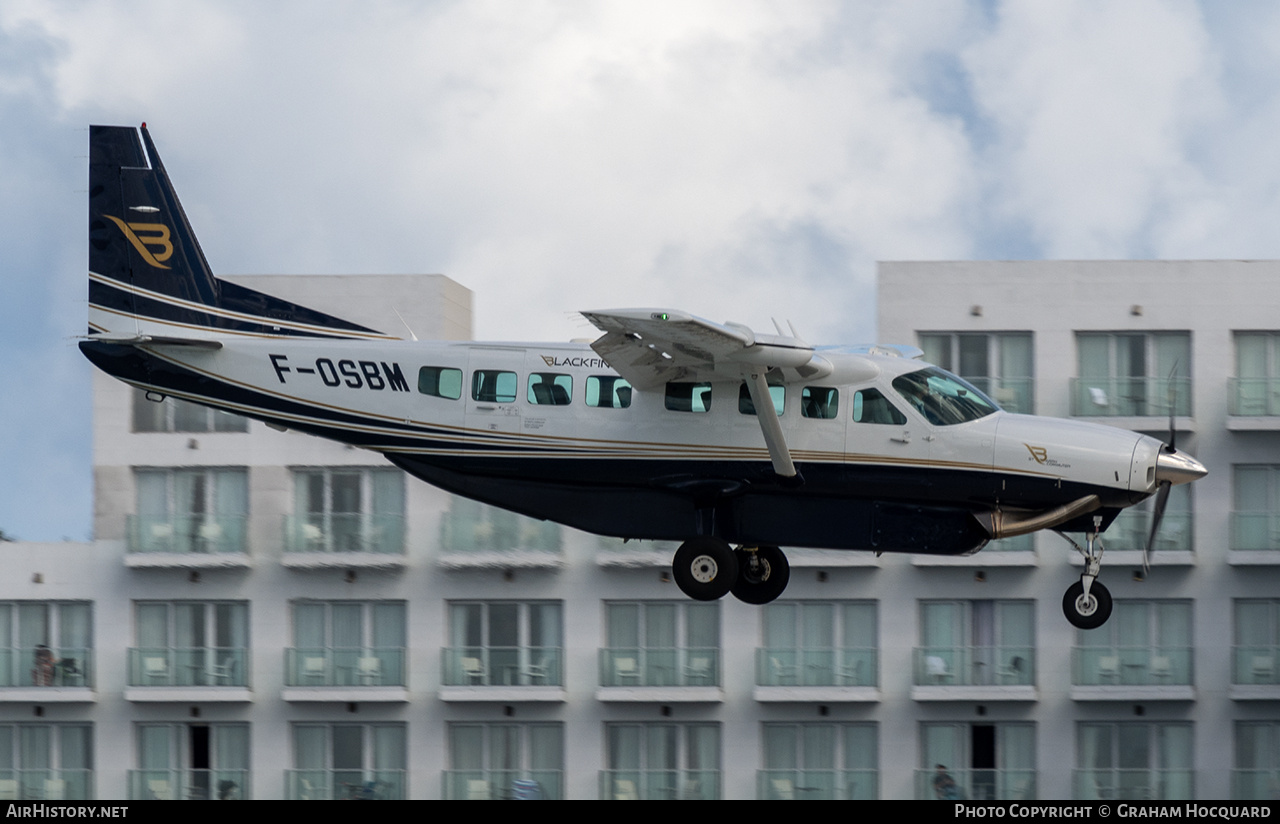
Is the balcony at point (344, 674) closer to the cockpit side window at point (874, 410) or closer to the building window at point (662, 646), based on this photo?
the building window at point (662, 646)

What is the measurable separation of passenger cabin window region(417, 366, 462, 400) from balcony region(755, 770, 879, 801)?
19.1 meters

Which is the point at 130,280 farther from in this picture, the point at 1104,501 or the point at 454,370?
the point at 1104,501

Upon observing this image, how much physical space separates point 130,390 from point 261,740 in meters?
8.97

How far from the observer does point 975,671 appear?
40.3 m

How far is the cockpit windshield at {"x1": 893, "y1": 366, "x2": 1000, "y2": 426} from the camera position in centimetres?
2339

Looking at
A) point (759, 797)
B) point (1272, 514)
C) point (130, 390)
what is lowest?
point (759, 797)

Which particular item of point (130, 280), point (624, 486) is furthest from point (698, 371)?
point (130, 280)

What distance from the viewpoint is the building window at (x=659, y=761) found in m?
40.6

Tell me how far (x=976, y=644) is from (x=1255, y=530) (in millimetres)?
6876

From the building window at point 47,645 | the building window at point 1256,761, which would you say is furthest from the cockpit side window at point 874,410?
the building window at point 47,645

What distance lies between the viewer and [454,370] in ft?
79.4

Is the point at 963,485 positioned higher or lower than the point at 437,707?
higher

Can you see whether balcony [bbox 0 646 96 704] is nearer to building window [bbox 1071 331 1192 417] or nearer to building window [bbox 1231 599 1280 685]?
building window [bbox 1071 331 1192 417]
